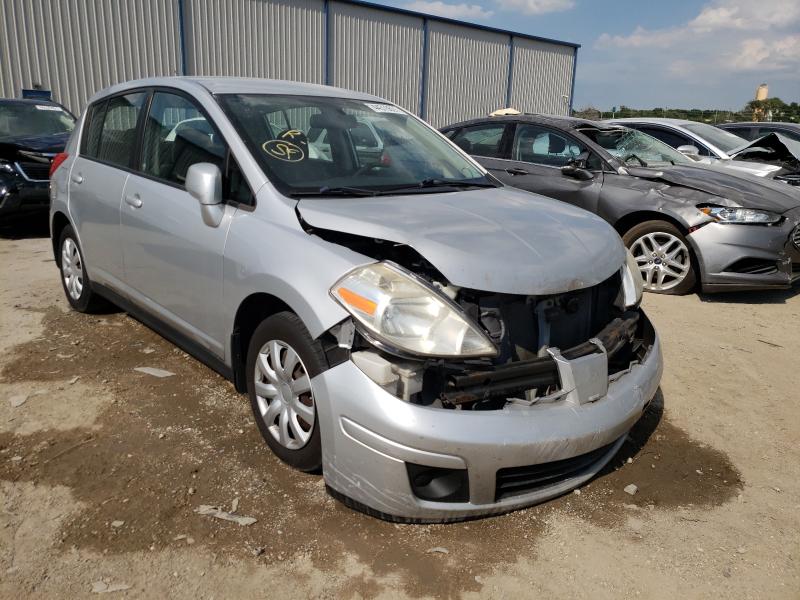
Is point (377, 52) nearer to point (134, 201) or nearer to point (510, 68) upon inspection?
point (510, 68)

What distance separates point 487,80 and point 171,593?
21.8m

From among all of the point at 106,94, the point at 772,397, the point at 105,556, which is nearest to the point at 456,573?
the point at 105,556

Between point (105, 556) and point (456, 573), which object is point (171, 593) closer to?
point (105, 556)

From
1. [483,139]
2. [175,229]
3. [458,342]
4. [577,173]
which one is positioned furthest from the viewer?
[483,139]

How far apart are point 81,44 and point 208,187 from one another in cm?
1347

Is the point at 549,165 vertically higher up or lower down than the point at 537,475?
higher up

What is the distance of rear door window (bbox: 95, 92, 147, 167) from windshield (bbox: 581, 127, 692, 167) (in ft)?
14.7

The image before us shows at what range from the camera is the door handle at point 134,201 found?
3463 millimetres

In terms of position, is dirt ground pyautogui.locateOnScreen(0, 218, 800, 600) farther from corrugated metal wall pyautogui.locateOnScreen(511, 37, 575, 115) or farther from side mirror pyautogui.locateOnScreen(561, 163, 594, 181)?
corrugated metal wall pyautogui.locateOnScreen(511, 37, 575, 115)

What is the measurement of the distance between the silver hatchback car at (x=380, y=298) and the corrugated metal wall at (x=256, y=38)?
1304cm

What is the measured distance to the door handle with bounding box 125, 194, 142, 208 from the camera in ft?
11.4

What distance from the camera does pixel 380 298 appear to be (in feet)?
7.28

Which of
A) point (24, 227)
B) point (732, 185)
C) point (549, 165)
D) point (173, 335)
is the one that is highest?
point (549, 165)

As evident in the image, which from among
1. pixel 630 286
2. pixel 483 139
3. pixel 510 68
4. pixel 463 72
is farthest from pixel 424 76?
pixel 630 286
